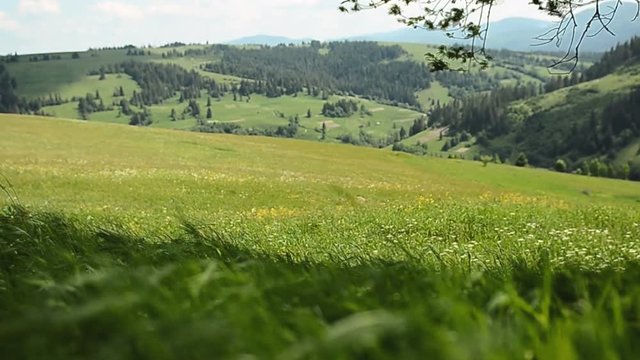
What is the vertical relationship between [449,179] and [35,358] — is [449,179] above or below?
below

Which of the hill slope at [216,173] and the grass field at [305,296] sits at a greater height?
the grass field at [305,296]

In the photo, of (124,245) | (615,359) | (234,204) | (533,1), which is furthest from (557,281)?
(234,204)

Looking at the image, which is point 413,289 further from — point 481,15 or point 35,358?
point 481,15

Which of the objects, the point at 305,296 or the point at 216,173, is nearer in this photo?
the point at 305,296

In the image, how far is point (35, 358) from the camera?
201 cm

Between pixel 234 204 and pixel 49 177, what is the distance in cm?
1121

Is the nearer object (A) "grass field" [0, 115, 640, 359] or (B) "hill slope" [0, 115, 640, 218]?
(A) "grass field" [0, 115, 640, 359]

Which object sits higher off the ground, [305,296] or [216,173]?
[305,296]

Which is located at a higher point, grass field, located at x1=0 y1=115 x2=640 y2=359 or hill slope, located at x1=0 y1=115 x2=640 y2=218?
grass field, located at x1=0 y1=115 x2=640 y2=359

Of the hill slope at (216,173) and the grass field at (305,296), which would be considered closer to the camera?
the grass field at (305,296)

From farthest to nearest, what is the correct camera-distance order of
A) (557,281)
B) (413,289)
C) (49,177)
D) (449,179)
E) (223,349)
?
1. (449,179)
2. (49,177)
3. (557,281)
4. (413,289)
5. (223,349)

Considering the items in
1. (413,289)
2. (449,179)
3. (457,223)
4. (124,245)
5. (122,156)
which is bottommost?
(449,179)

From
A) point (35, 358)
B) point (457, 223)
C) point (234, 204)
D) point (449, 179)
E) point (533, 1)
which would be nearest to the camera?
point (35, 358)

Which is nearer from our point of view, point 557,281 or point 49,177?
point 557,281
